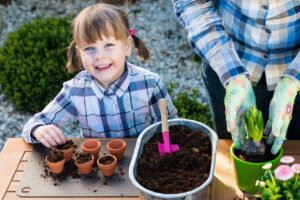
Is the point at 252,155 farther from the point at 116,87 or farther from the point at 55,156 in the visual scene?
the point at 116,87

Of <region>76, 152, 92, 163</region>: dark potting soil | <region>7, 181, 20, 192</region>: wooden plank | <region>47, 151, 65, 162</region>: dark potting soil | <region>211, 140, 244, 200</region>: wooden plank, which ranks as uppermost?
<region>47, 151, 65, 162</region>: dark potting soil

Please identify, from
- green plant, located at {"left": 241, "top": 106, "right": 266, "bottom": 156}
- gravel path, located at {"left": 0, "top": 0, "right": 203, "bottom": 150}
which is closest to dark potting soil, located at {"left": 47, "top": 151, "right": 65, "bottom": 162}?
green plant, located at {"left": 241, "top": 106, "right": 266, "bottom": 156}

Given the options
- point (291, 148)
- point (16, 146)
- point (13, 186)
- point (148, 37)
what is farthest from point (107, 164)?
point (148, 37)

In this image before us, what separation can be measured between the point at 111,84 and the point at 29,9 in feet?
10.9

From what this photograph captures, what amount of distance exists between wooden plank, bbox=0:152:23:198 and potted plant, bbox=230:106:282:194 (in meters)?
0.87

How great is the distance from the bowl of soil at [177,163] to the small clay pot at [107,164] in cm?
15

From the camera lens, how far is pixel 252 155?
1249mm

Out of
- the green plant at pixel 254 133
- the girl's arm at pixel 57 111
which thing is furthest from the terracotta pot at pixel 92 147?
the green plant at pixel 254 133

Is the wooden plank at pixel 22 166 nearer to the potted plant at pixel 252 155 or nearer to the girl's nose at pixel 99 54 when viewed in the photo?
the girl's nose at pixel 99 54

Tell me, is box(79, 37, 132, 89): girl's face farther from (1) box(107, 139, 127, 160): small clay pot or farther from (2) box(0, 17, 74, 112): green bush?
(2) box(0, 17, 74, 112): green bush

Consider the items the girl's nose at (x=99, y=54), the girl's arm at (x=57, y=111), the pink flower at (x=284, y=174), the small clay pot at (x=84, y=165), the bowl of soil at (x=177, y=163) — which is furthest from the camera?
the girl's arm at (x=57, y=111)

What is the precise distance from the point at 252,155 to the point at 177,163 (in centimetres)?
25

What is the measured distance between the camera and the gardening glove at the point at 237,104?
132cm

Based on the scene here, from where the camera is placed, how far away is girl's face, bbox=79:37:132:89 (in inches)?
70.6
